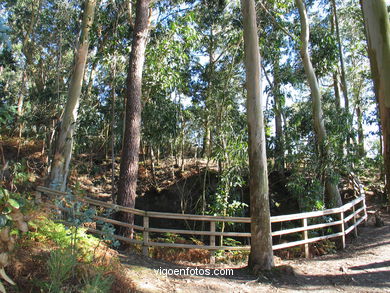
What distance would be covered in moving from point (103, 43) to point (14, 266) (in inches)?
442

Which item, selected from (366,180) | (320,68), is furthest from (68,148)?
(366,180)

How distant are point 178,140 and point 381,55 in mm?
15182

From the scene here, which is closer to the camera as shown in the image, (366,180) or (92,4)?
(92,4)

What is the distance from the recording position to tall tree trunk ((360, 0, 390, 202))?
2.71 metres

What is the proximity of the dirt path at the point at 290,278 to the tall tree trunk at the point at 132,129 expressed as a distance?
163 cm

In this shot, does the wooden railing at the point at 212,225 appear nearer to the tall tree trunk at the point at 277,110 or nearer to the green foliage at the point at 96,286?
the green foliage at the point at 96,286

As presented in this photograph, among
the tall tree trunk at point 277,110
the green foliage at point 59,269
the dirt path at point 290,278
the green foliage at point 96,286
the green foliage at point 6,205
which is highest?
the tall tree trunk at point 277,110

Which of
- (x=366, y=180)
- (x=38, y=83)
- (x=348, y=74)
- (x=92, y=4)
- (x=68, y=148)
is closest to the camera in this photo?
(x=68, y=148)

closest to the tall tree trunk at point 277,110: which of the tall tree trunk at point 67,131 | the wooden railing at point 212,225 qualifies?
the wooden railing at point 212,225

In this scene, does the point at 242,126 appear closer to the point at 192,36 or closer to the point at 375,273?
the point at 192,36

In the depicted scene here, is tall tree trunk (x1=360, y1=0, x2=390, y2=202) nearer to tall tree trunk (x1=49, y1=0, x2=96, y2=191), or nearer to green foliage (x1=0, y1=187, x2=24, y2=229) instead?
green foliage (x1=0, y1=187, x2=24, y2=229)

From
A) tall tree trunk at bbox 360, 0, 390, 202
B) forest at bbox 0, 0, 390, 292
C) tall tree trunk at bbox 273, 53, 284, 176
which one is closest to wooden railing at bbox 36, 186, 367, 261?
forest at bbox 0, 0, 390, 292

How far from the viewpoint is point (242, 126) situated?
1277cm

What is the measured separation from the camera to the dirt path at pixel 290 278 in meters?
5.56
